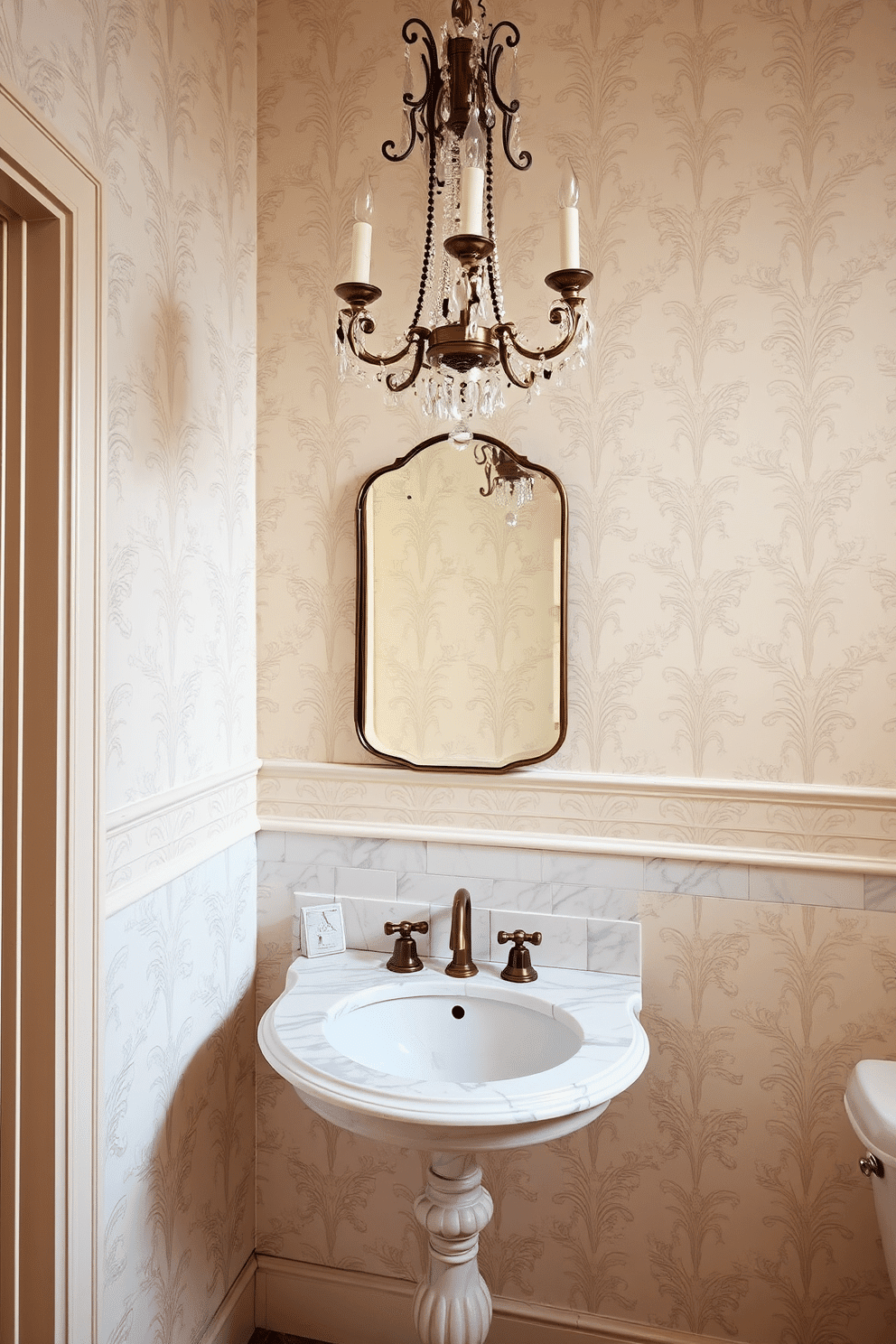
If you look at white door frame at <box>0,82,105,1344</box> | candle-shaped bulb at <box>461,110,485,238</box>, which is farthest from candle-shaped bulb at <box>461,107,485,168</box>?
white door frame at <box>0,82,105,1344</box>

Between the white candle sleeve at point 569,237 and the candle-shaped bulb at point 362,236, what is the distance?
0.26m

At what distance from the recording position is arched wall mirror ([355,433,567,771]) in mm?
1705

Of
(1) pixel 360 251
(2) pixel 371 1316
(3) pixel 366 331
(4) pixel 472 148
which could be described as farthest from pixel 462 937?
(4) pixel 472 148

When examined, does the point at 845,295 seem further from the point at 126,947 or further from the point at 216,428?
the point at 126,947

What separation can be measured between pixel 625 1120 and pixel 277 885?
85 centimetres

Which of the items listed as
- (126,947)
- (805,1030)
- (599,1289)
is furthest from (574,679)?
(599,1289)

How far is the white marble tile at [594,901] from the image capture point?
1.69 metres

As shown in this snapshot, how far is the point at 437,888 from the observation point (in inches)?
70.3

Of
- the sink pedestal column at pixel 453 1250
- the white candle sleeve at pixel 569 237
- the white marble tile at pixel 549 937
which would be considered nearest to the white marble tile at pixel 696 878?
the white marble tile at pixel 549 937

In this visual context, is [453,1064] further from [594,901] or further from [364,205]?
[364,205]

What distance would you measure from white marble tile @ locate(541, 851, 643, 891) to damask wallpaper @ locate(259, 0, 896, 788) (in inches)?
7.1

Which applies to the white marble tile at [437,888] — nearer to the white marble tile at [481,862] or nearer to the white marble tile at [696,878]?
the white marble tile at [481,862]

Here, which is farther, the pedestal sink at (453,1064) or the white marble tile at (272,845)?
the white marble tile at (272,845)

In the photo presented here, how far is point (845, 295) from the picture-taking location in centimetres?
156
